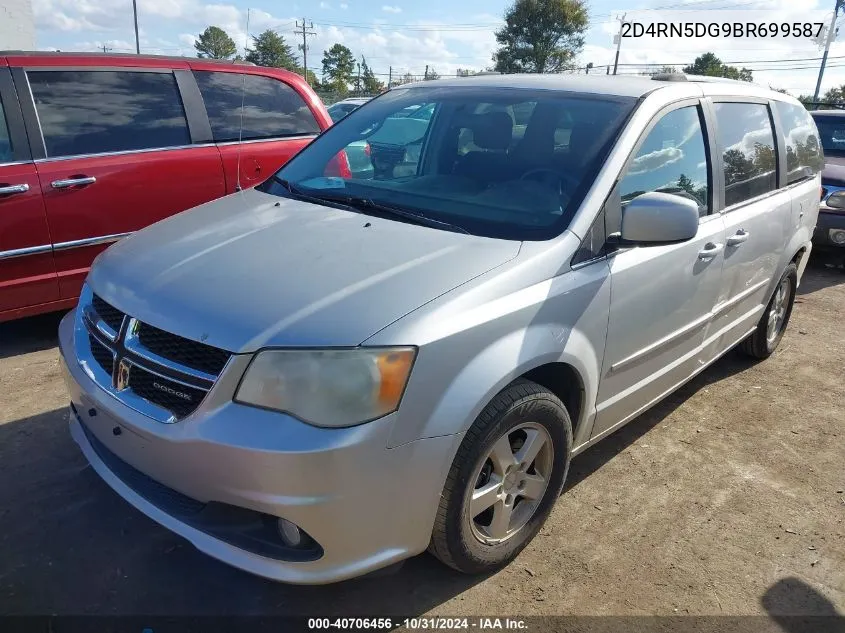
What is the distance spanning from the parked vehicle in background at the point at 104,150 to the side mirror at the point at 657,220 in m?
3.29

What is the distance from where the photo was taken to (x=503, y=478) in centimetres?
242

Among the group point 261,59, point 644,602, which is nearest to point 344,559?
point 644,602

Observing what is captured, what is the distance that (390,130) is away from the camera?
3461 millimetres

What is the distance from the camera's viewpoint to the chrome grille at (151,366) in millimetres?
2039

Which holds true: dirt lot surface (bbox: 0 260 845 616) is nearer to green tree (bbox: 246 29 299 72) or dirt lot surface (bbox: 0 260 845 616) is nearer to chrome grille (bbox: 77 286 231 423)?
chrome grille (bbox: 77 286 231 423)

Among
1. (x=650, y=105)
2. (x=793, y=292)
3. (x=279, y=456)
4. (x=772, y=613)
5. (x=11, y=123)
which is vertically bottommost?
(x=772, y=613)

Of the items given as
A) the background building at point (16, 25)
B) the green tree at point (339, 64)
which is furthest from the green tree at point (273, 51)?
the background building at point (16, 25)

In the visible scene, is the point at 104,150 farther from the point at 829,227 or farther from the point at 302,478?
the point at 829,227

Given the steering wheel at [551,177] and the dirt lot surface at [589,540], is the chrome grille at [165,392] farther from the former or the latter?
the steering wheel at [551,177]

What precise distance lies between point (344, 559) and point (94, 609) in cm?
96

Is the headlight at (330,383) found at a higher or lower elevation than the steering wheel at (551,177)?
lower

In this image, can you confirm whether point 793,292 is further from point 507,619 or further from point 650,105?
point 507,619

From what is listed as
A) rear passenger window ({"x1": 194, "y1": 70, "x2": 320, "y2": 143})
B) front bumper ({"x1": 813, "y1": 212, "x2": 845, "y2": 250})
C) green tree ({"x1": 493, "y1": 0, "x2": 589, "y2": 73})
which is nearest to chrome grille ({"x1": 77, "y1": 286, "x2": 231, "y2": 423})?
rear passenger window ({"x1": 194, "y1": 70, "x2": 320, "y2": 143})

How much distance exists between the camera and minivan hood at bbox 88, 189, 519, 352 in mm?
2020
